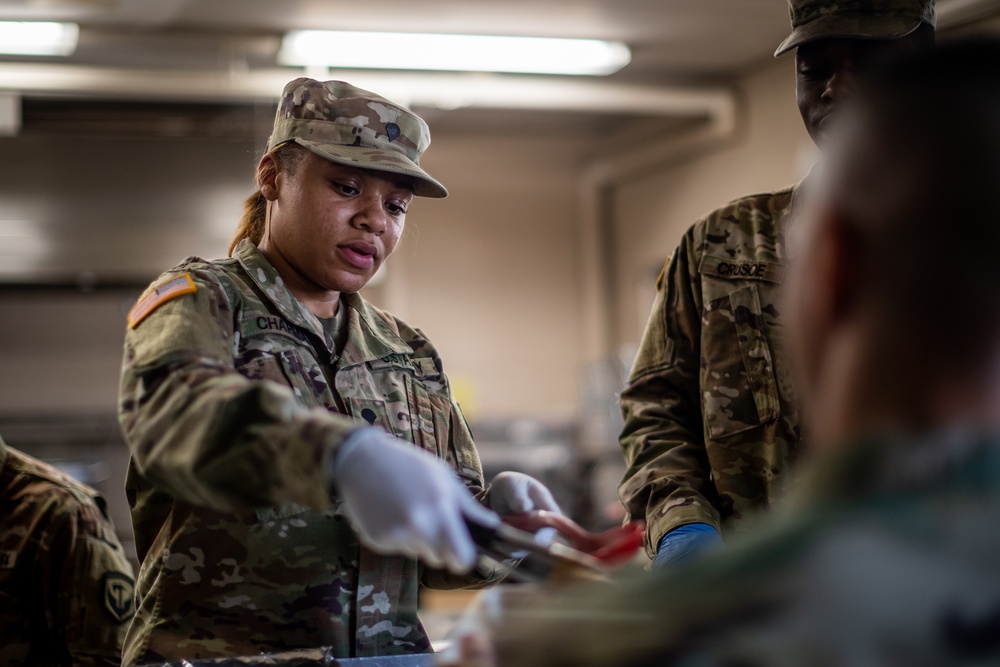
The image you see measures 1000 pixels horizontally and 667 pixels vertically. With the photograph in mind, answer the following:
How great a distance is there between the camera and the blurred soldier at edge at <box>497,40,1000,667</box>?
0.67 metres

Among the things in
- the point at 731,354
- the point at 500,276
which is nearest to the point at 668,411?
the point at 731,354

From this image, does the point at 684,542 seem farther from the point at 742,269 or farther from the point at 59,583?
the point at 59,583

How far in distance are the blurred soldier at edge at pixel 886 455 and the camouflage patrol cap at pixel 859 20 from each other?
87cm

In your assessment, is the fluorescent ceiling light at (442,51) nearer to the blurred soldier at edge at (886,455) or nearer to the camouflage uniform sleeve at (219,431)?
the camouflage uniform sleeve at (219,431)

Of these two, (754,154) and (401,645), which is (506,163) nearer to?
(754,154)

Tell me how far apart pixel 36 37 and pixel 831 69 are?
3.94 m

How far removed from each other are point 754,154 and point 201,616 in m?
5.23

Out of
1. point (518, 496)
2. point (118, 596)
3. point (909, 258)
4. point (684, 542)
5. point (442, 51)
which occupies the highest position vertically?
point (442, 51)

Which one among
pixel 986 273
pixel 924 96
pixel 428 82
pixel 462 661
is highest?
pixel 428 82

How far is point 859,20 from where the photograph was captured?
5.22 feet

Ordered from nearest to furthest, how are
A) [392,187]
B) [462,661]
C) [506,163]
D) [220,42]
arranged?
[462,661]
[392,187]
[220,42]
[506,163]

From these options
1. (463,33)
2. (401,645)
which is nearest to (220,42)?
(463,33)

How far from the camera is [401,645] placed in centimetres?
151

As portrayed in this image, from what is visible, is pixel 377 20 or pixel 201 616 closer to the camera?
pixel 201 616
